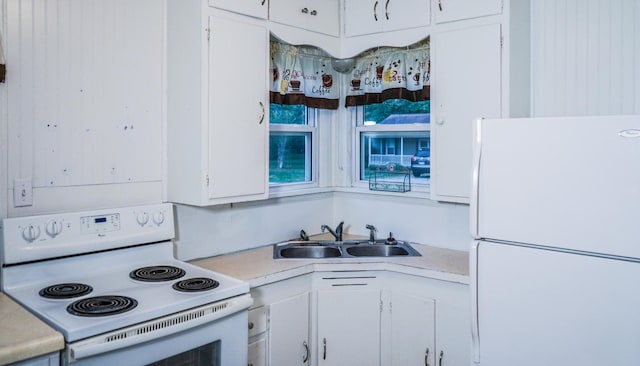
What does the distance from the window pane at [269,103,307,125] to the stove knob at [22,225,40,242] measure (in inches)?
58.1

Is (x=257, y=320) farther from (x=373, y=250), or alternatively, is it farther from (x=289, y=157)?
(x=289, y=157)

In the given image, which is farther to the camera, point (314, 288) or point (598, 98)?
point (314, 288)

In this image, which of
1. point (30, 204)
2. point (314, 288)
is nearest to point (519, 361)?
point (314, 288)

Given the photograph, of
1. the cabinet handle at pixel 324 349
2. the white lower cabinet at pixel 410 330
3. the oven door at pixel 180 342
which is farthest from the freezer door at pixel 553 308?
the oven door at pixel 180 342

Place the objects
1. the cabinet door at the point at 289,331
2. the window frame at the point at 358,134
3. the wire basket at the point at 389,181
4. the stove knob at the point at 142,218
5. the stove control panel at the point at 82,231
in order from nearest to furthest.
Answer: the stove control panel at the point at 82,231, the stove knob at the point at 142,218, the cabinet door at the point at 289,331, the wire basket at the point at 389,181, the window frame at the point at 358,134

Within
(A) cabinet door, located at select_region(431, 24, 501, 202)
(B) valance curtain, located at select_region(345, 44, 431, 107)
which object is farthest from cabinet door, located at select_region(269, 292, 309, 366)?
(B) valance curtain, located at select_region(345, 44, 431, 107)

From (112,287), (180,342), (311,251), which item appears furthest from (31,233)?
(311,251)

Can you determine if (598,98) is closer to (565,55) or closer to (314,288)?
(565,55)

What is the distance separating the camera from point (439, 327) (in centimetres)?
256

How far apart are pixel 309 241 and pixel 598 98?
1743mm

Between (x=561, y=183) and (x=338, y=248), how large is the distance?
1.45 metres

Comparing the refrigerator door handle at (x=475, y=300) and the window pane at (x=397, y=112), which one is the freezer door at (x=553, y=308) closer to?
the refrigerator door handle at (x=475, y=300)

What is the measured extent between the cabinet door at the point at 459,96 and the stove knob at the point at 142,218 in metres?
1.51

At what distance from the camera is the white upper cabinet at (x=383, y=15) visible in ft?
9.26
